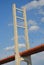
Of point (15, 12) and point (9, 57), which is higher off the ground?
point (15, 12)

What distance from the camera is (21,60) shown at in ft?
108

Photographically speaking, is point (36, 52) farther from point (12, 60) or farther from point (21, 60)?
point (12, 60)

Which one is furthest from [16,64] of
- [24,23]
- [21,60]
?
[24,23]

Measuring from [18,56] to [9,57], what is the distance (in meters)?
2.27

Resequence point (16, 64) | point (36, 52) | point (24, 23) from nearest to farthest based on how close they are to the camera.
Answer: point (36, 52) < point (16, 64) < point (24, 23)

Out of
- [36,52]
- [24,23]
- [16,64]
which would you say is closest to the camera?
[36,52]

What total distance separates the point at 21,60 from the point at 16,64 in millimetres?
755

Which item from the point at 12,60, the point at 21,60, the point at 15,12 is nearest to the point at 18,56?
the point at 21,60

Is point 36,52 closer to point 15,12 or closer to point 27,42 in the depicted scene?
point 27,42

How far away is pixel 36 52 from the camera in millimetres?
30469

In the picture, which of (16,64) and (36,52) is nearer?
(36,52)

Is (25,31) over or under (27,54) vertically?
over

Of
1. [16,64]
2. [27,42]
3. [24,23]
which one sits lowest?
[16,64]

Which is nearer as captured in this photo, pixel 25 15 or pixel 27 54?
pixel 27 54
